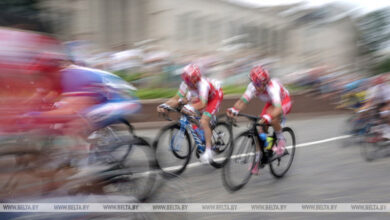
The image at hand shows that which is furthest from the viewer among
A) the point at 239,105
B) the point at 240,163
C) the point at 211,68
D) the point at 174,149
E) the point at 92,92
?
the point at 211,68

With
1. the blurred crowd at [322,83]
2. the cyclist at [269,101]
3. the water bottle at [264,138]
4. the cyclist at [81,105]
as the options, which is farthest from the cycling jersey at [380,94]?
the blurred crowd at [322,83]

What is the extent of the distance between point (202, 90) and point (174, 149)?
40.2 inches

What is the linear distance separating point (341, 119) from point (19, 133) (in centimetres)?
1437

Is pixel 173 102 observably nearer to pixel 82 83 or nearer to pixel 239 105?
pixel 239 105

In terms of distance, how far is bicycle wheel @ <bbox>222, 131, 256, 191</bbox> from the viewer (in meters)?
7.06

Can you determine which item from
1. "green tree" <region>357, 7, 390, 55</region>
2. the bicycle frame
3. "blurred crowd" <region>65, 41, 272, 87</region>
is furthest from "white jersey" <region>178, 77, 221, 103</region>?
"green tree" <region>357, 7, 390, 55</region>

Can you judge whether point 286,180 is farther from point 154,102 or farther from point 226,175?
point 154,102

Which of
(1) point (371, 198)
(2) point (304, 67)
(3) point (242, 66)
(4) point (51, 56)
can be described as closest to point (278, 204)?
(1) point (371, 198)

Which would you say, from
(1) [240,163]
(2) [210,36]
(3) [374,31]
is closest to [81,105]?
(1) [240,163]

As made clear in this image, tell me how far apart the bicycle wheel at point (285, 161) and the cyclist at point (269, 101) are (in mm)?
223

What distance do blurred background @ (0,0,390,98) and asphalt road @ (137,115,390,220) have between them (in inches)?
115

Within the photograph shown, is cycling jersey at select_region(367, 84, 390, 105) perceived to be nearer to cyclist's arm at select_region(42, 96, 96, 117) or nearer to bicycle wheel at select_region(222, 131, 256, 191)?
bicycle wheel at select_region(222, 131, 256, 191)

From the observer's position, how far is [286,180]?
8.03 meters

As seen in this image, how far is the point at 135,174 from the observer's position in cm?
456
